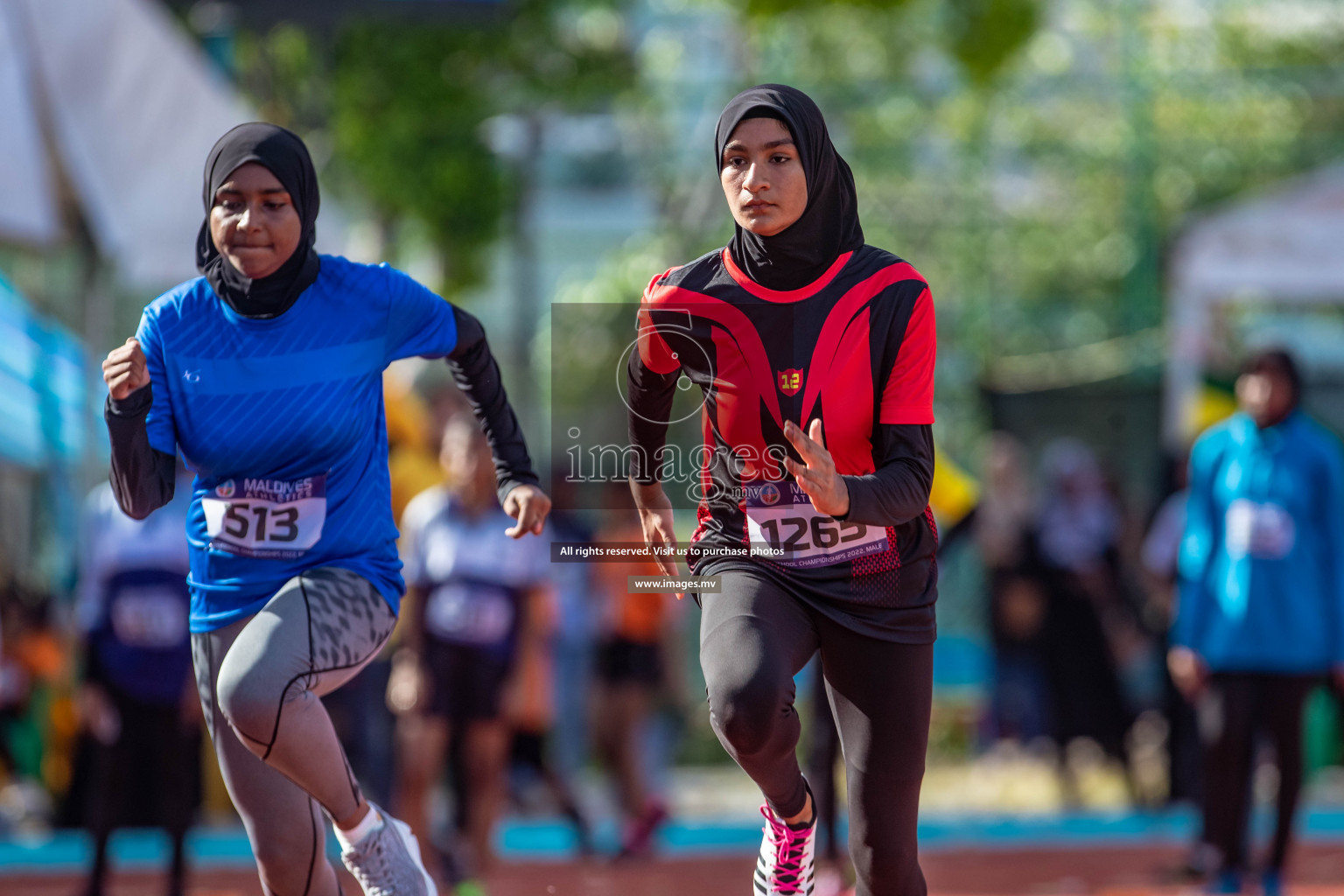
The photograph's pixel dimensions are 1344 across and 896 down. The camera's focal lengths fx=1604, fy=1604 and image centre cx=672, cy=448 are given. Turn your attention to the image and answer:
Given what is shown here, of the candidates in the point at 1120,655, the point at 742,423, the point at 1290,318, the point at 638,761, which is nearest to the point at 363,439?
the point at 742,423

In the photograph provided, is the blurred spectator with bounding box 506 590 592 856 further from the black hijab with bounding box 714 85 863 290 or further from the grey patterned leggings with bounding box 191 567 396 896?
the black hijab with bounding box 714 85 863 290

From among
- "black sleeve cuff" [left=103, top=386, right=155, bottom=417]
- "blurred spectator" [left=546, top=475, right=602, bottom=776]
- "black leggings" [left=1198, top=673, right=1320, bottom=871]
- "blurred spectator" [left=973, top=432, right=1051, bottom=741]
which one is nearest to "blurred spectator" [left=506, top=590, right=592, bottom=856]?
"blurred spectator" [left=546, top=475, right=602, bottom=776]

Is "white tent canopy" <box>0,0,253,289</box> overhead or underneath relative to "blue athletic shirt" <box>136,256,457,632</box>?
overhead

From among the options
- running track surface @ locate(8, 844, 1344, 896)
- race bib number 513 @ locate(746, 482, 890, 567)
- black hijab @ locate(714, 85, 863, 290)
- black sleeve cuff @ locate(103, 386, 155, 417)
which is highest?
black hijab @ locate(714, 85, 863, 290)

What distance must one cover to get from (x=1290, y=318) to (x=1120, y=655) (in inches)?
164

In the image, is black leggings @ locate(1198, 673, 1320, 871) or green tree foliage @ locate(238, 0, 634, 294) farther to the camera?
green tree foliage @ locate(238, 0, 634, 294)

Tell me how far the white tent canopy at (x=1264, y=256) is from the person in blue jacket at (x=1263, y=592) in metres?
3.20

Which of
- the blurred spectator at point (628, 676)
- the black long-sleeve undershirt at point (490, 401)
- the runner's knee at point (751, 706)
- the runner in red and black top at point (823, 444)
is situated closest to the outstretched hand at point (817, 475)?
the runner in red and black top at point (823, 444)

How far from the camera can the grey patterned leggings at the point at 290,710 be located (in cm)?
387

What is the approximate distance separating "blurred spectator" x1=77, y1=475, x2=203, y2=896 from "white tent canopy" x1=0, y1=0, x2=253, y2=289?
2.33 m

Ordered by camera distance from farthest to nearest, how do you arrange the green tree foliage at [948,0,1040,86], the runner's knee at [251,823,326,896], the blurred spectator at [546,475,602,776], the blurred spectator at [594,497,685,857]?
1. the green tree foliage at [948,0,1040,86]
2. the blurred spectator at [546,475,602,776]
3. the blurred spectator at [594,497,685,857]
4. the runner's knee at [251,823,326,896]

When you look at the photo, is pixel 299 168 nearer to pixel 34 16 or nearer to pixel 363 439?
pixel 363 439

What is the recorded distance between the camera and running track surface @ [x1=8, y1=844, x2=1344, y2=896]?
794 cm

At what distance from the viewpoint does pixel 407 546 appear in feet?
26.1
